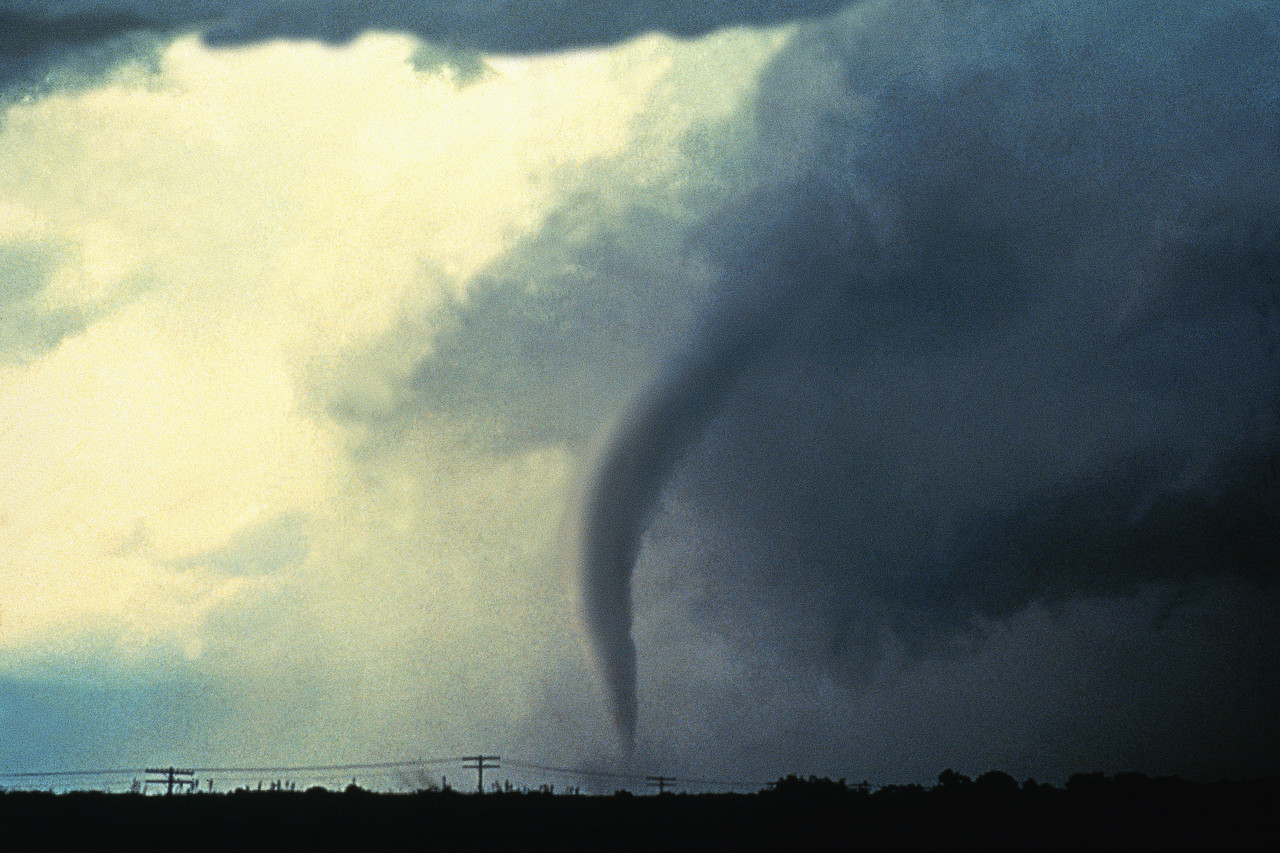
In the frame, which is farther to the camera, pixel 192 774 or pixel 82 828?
pixel 192 774

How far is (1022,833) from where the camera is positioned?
64.4 m

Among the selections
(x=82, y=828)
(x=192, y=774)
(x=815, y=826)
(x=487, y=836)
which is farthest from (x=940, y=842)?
(x=192, y=774)

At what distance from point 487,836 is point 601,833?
6.02 m

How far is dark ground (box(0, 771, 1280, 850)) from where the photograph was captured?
209 ft

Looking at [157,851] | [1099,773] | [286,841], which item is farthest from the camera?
[1099,773]

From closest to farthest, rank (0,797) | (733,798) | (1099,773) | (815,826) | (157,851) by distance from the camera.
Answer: (157,851) < (815,826) < (0,797) < (733,798) < (1099,773)

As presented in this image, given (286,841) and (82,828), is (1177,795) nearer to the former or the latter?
(286,841)

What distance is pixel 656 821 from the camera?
76.8 metres

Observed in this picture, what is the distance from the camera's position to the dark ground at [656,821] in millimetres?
63812

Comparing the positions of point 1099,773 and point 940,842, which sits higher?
point 1099,773

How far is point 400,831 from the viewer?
230 ft

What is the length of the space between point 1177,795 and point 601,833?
1690 inches

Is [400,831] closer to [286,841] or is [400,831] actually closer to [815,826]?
[286,841]

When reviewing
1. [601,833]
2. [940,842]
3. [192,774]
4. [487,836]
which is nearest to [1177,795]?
[940,842]
